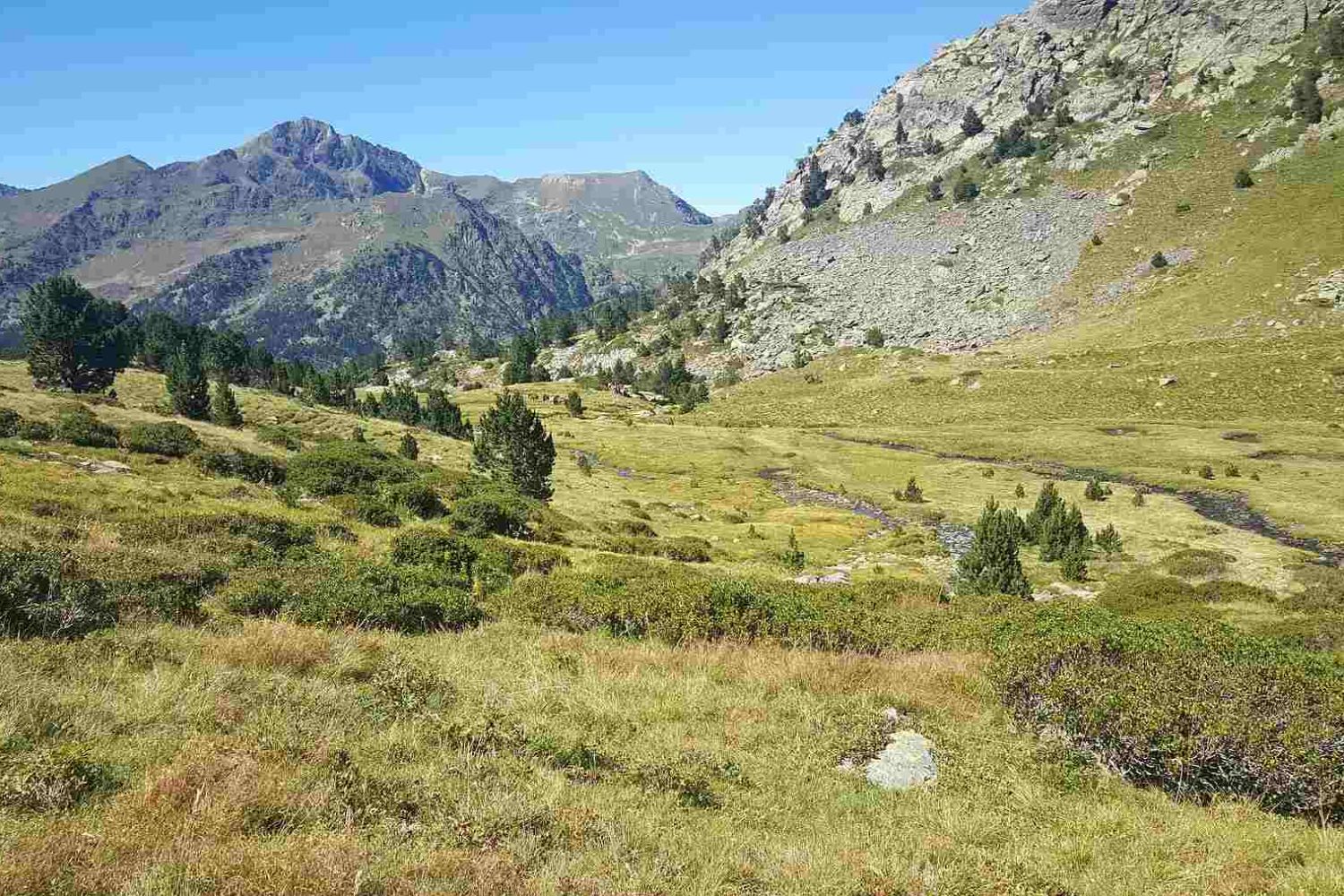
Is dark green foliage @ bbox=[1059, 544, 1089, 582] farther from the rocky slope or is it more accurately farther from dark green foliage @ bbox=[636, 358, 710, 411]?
the rocky slope

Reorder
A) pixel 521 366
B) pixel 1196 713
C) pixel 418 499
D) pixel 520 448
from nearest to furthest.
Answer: pixel 1196 713, pixel 418 499, pixel 520 448, pixel 521 366

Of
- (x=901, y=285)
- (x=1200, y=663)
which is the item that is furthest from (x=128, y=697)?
(x=901, y=285)

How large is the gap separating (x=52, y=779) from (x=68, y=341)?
89411 mm

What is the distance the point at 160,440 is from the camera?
31.1 m

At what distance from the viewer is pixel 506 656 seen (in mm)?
11766

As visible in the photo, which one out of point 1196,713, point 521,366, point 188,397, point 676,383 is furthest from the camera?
point 521,366

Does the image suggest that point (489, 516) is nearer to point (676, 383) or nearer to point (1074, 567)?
point (1074, 567)

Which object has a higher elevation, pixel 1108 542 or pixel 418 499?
pixel 418 499

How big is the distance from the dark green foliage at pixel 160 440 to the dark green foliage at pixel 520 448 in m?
17.2

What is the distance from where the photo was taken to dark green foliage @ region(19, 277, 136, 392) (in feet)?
232

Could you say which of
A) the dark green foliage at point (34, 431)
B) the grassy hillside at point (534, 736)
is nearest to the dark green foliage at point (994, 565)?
the grassy hillside at point (534, 736)

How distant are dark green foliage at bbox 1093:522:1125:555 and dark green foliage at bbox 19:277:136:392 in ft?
301

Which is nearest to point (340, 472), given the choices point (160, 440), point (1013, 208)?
point (160, 440)

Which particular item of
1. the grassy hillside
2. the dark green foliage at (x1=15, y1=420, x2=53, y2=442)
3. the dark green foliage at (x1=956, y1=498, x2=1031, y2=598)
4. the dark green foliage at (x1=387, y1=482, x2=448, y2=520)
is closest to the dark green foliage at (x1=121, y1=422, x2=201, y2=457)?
the dark green foliage at (x1=15, y1=420, x2=53, y2=442)
